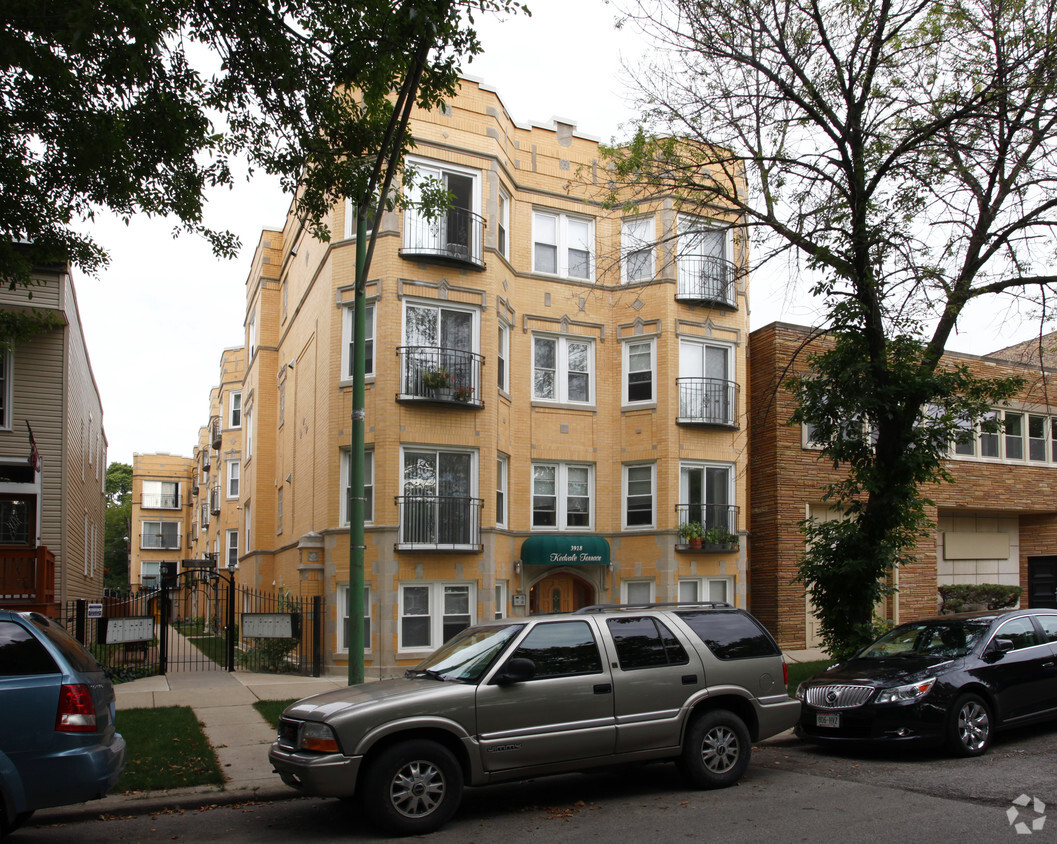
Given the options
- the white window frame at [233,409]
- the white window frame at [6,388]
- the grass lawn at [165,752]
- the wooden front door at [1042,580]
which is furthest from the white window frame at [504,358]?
the white window frame at [233,409]

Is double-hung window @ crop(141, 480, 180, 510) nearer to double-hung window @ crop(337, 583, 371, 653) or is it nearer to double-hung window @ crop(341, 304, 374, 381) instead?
double-hung window @ crop(341, 304, 374, 381)

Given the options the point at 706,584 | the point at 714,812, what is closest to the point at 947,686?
the point at 714,812

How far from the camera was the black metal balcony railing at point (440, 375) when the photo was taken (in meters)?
19.3

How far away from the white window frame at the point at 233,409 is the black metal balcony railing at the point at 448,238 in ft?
74.4

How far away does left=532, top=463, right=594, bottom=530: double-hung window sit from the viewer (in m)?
21.9

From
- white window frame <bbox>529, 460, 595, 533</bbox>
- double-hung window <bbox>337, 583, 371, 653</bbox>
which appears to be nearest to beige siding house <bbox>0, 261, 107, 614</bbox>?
double-hung window <bbox>337, 583, 371, 653</bbox>

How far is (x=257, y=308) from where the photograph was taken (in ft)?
98.4

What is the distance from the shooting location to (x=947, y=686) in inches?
392

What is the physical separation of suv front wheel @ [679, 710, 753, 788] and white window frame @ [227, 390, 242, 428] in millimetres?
34495

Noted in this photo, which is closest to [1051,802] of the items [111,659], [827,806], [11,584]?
[827,806]

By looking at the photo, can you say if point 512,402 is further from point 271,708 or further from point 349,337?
point 271,708

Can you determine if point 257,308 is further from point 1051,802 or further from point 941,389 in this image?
point 1051,802

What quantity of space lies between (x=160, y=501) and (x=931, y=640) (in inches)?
2495

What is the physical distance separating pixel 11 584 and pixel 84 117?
8.98 m
